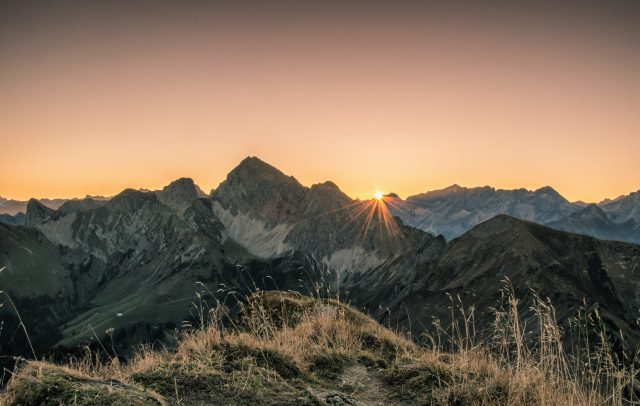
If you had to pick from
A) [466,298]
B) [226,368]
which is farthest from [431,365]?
[466,298]

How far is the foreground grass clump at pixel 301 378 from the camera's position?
21.2 feet

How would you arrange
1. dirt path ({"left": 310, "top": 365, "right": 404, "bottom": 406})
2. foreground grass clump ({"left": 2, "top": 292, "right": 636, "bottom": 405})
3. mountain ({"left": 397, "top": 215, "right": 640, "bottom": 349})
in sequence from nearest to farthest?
foreground grass clump ({"left": 2, "top": 292, "right": 636, "bottom": 405}), dirt path ({"left": 310, "top": 365, "right": 404, "bottom": 406}), mountain ({"left": 397, "top": 215, "right": 640, "bottom": 349})

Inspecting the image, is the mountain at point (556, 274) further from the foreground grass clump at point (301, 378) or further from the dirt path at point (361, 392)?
the foreground grass clump at point (301, 378)

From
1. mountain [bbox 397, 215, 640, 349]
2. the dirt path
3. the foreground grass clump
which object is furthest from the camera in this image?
mountain [bbox 397, 215, 640, 349]

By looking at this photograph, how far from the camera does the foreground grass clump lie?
6453 millimetres

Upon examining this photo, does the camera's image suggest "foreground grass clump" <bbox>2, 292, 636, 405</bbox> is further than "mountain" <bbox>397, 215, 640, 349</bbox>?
No

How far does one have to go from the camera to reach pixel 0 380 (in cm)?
916

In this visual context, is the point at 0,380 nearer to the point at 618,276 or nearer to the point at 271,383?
the point at 271,383

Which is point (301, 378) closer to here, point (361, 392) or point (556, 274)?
point (361, 392)

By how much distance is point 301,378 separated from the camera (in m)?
8.66

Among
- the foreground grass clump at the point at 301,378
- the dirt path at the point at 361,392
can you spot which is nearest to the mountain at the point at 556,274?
the dirt path at the point at 361,392

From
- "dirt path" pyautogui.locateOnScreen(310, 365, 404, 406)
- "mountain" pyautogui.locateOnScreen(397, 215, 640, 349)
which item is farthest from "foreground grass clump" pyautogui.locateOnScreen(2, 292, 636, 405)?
"mountain" pyautogui.locateOnScreen(397, 215, 640, 349)

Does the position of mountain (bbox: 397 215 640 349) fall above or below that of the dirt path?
below

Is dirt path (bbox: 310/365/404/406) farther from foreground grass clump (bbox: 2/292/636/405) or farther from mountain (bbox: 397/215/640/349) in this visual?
mountain (bbox: 397/215/640/349)
